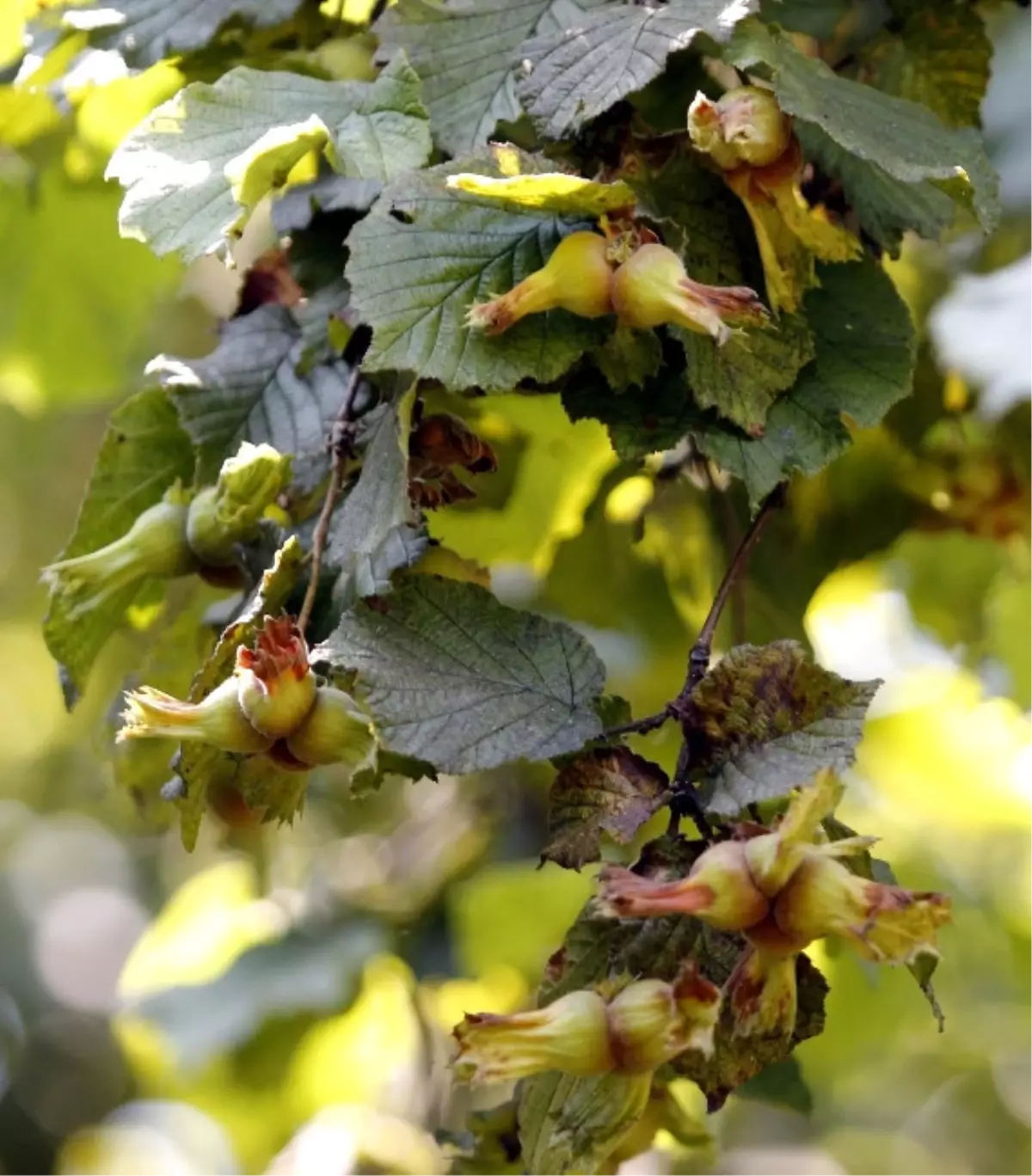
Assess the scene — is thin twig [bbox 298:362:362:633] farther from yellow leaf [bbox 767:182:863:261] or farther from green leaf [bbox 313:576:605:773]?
yellow leaf [bbox 767:182:863:261]

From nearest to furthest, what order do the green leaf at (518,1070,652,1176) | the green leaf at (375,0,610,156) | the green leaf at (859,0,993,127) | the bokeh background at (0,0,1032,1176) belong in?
the green leaf at (518,1070,652,1176), the green leaf at (375,0,610,156), the green leaf at (859,0,993,127), the bokeh background at (0,0,1032,1176)

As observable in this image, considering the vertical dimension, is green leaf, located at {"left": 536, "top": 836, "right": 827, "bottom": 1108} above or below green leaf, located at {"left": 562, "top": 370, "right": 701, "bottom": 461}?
below

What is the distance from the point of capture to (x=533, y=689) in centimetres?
49

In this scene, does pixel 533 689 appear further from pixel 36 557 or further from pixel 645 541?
pixel 36 557

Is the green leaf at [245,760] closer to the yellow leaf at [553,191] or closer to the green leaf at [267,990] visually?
the yellow leaf at [553,191]

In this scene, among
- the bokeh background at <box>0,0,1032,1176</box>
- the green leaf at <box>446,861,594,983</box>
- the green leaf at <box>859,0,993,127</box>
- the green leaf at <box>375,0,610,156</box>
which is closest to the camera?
the green leaf at <box>375,0,610,156</box>

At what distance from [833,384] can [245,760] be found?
25cm

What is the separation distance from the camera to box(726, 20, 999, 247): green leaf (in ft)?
1.58

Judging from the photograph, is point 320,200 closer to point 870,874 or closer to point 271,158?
point 271,158

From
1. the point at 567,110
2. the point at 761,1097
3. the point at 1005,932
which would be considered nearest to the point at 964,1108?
the point at 1005,932

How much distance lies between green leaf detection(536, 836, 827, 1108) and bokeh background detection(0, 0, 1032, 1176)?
0.26 m

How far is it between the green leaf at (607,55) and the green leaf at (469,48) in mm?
28

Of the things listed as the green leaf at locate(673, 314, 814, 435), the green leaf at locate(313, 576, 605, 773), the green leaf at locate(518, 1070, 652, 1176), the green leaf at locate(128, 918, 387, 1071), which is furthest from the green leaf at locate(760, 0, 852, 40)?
the green leaf at locate(128, 918, 387, 1071)

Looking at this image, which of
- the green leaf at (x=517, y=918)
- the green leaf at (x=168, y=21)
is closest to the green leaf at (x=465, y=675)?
the green leaf at (x=168, y=21)
